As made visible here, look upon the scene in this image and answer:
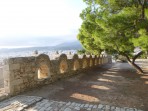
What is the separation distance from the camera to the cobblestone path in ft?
20.5

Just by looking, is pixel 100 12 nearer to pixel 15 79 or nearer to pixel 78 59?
pixel 78 59

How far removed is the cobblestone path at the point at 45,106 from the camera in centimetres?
625

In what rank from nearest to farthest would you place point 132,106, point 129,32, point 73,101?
1. point 132,106
2. point 73,101
3. point 129,32

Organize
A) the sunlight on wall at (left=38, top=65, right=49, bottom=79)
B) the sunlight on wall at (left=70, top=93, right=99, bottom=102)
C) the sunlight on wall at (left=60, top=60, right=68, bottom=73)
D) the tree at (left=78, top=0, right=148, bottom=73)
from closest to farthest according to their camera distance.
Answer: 1. the sunlight on wall at (left=70, top=93, right=99, bottom=102)
2. the tree at (left=78, top=0, right=148, bottom=73)
3. the sunlight on wall at (left=38, top=65, right=49, bottom=79)
4. the sunlight on wall at (left=60, top=60, right=68, bottom=73)

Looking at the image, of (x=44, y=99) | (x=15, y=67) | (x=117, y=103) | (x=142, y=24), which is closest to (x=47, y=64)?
(x=15, y=67)

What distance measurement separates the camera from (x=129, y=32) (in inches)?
429

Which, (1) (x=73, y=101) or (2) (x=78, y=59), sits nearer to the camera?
(1) (x=73, y=101)

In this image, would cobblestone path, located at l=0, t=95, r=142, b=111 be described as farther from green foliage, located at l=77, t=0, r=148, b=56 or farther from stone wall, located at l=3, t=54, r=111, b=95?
green foliage, located at l=77, t=0, r=148, b=56

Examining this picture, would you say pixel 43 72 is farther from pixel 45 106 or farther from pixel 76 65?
pixel 76 65

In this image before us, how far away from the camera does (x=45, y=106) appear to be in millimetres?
6473

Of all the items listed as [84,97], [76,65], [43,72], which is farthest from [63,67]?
[84,97]

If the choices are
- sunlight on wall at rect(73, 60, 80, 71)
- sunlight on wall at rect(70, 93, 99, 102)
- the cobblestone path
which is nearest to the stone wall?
the cobblestone path

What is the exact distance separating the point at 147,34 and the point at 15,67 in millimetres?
6673

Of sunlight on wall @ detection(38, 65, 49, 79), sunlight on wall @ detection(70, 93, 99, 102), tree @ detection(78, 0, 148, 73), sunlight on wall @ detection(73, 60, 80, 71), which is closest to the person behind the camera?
sunlight on wall @ detection(70, 93, 99, 102)
